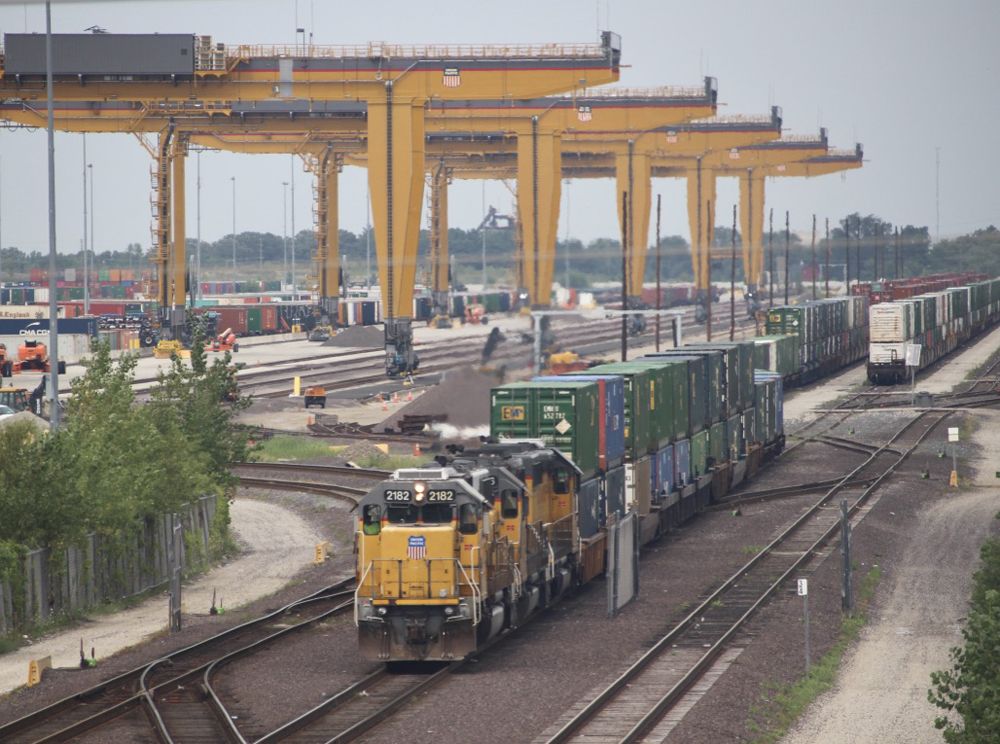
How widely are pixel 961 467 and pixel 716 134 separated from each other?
83.4 metres

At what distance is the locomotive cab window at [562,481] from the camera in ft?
93.5

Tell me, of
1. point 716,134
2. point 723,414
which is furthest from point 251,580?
point 716,134

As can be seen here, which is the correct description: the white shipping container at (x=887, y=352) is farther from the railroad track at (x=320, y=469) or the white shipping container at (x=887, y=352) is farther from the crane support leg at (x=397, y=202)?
the railroad track at (x=320, y=469)

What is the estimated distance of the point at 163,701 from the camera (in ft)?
74.0

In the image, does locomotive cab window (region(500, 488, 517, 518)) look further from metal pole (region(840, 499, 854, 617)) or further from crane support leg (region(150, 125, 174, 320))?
crane support leg (region(150, 125, 174, 320))

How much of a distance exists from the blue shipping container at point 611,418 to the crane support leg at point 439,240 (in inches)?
3865

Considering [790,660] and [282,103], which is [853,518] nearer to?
[790,660]

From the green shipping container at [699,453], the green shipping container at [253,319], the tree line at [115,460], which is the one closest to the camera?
the tree line at [115,460]

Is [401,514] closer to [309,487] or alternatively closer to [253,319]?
[309,487]

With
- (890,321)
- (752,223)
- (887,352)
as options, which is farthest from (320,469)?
(752,223)

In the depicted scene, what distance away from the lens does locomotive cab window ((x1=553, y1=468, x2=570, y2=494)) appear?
2850cm

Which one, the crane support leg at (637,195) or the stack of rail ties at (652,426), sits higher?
the crane support leg at (637,195)

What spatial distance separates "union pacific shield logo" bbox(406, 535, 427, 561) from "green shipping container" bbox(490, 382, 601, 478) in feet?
25.4

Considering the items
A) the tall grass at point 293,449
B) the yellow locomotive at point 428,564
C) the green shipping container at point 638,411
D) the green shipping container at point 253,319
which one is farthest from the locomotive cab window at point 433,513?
the green shipping container at point 253,319
